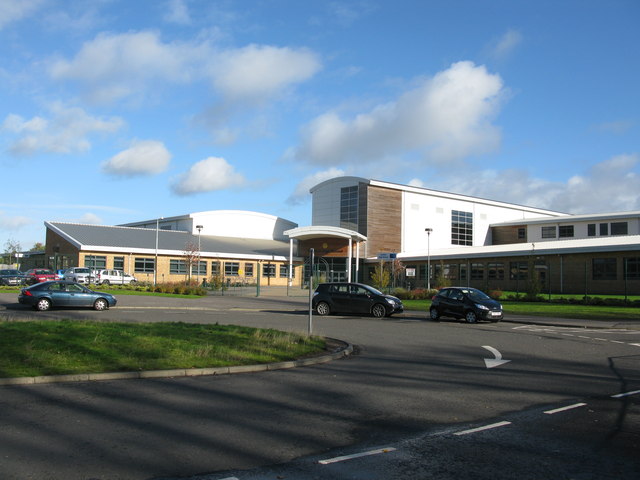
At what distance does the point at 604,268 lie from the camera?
42.0 meters

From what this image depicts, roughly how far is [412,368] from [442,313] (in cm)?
1333

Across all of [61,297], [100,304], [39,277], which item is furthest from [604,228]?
[61,297]

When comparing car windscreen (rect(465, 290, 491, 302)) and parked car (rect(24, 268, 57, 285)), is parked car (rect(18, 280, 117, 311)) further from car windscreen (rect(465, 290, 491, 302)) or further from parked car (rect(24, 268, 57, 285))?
parked car (rect(24, 268, 57, 285))

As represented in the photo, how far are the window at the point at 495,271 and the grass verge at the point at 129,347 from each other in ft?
128

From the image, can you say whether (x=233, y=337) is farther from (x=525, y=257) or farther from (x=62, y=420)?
(x=525, y=257)

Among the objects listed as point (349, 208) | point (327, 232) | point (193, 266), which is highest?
point (349, 208)

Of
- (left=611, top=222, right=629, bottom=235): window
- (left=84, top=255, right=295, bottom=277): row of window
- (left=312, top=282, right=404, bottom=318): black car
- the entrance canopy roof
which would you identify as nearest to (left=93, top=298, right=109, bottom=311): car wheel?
(left=312, top=282, right=404, bottom=318): black car

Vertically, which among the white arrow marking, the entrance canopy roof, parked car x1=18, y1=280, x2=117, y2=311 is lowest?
the white arrow marking

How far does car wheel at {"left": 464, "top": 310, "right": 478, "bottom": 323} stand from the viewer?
22984 mm

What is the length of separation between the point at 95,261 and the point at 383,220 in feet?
104

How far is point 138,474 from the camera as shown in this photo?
5.01 metres

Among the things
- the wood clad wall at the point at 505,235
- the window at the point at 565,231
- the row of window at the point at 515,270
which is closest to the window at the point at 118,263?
the row of window at the point at 515,270

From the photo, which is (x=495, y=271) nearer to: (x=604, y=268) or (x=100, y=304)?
(x=604, y=268)

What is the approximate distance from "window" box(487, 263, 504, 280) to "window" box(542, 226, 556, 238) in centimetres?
2148
